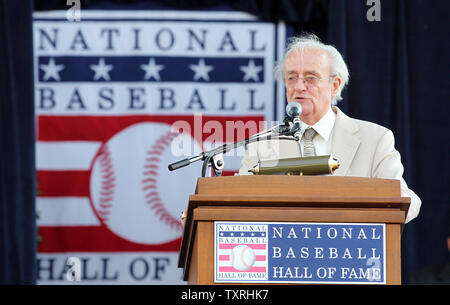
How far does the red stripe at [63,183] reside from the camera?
6664 millimetres

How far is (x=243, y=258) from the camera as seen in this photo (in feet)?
10.1

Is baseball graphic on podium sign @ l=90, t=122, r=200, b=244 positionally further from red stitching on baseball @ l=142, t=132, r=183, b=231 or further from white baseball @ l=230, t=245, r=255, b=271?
white baseball @ l=230, t=245, r=255, b=271

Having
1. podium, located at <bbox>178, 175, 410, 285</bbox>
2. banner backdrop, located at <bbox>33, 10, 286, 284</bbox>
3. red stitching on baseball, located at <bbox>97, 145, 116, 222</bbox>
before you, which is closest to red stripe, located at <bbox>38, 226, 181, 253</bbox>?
banner backdrop, located at <bbox>33, 10, 286, 284</bbox>

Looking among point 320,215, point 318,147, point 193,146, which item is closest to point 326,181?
point 320,215

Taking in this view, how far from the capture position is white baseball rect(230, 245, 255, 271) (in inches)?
121

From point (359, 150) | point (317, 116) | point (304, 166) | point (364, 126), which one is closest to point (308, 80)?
point (317, 116)

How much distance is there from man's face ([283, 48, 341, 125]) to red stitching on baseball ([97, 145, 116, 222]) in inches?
93.8

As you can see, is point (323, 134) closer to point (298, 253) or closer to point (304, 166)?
point (304, 166)

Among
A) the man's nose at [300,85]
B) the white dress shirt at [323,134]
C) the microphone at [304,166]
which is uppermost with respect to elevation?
the man's nose at [300,85]

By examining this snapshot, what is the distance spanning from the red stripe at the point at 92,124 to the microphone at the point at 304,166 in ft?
10.4

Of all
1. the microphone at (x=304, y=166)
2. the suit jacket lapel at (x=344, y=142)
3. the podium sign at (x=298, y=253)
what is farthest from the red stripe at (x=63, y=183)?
the podium sign at (x=298, y=253)

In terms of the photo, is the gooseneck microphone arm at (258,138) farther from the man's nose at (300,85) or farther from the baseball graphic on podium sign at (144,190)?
the baseball graphic on podium sign at (144,190)

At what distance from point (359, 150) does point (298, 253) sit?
50.0 inches
